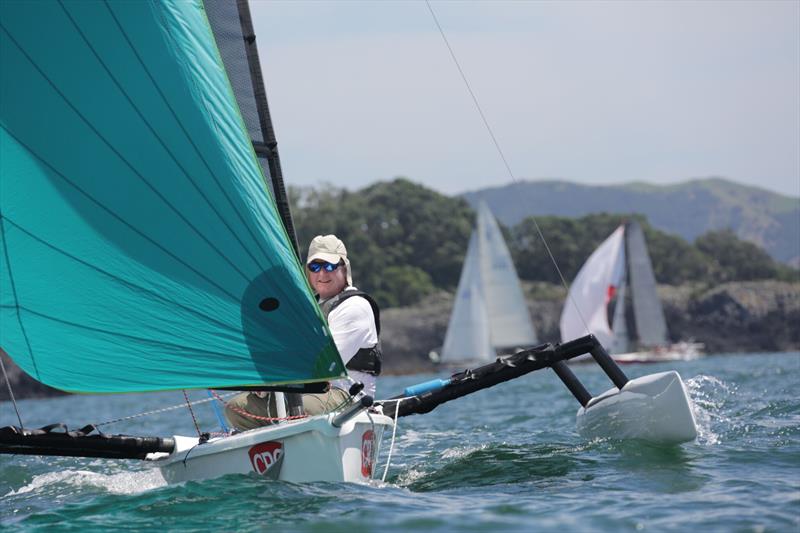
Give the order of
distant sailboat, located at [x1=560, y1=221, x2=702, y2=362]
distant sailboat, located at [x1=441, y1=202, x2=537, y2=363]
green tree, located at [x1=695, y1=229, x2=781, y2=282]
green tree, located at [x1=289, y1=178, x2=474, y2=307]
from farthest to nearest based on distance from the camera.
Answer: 1. green tree, located at [x1=695, y1=229, x2=781, y2=282]
2. green tree, located at [x1=289, y1=178, x2=474, y2=307]
3. distant sailboat, located at [x1=560, y1=221, x2=702, y2=362]
4. distant sailboat, located at [x1=441, y1=202, x2=537, y2=363]

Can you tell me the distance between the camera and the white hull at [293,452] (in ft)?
20.1

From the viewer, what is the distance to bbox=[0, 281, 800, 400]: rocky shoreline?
2645 inches

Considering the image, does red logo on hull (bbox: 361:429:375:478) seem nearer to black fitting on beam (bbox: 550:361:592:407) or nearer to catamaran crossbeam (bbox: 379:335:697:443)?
catamaran crossbeam (bbox: 379:335:697:443)

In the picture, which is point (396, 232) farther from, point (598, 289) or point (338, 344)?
point (338, 344)

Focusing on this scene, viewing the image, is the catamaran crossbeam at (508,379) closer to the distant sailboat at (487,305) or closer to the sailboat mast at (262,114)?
the sailboat mast at (262,114)

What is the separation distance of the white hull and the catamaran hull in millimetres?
2113

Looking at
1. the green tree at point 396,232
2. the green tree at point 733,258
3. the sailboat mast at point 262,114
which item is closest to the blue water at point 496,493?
the sailboat mast at point 262,114

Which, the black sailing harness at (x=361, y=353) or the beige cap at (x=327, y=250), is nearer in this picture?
the black sailing harness at (x=361, y=353)

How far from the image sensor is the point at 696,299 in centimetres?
7138

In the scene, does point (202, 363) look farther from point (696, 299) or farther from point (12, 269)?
point (696, 299)

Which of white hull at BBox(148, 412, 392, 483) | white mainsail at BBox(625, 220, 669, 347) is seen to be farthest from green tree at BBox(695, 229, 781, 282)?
white hull at BBox(148, 412, 392, 483)

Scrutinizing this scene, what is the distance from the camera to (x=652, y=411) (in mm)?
7566

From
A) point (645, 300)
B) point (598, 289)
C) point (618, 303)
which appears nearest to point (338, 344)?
point (598, 289)

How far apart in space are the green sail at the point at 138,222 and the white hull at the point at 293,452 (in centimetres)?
33
